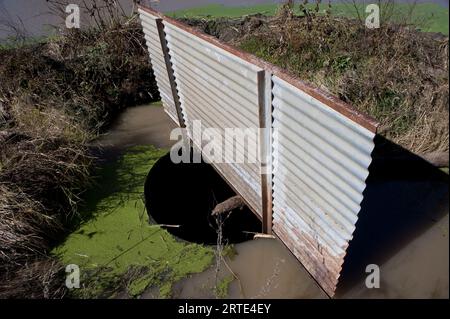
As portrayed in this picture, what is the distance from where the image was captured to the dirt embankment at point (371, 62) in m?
4.41

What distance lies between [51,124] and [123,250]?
2.07m

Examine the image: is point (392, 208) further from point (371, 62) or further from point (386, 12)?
point (386, 12)

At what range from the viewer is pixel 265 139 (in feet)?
9.11

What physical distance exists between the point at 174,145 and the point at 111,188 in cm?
112

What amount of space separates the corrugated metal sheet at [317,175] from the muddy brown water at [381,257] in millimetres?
320

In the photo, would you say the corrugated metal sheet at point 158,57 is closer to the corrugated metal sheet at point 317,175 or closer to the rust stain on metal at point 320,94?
the rust stain on metal at point 320,94

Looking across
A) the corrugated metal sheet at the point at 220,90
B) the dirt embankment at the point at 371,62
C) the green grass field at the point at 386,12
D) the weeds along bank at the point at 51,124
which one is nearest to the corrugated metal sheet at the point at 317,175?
the corrugated metal sheet at the point at 220,90

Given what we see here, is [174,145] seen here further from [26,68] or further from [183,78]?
[26,68]

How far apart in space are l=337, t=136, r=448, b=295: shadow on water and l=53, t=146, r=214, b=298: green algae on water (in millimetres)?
1484

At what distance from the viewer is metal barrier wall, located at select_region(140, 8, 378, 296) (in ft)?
6.67

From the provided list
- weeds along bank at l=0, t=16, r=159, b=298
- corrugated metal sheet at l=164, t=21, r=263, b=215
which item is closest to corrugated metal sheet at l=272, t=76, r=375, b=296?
corrugated metal sheet at l=164, t=21, r=263, b=215

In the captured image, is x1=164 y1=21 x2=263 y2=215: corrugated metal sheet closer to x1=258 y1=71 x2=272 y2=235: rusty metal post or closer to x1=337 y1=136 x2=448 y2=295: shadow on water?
x1=258 y1=71 x2=272 y2=235: rusty metal post

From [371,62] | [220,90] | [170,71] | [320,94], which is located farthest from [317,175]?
[371,62]

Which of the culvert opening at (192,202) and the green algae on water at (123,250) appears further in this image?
the culvert opening at (192,202)
